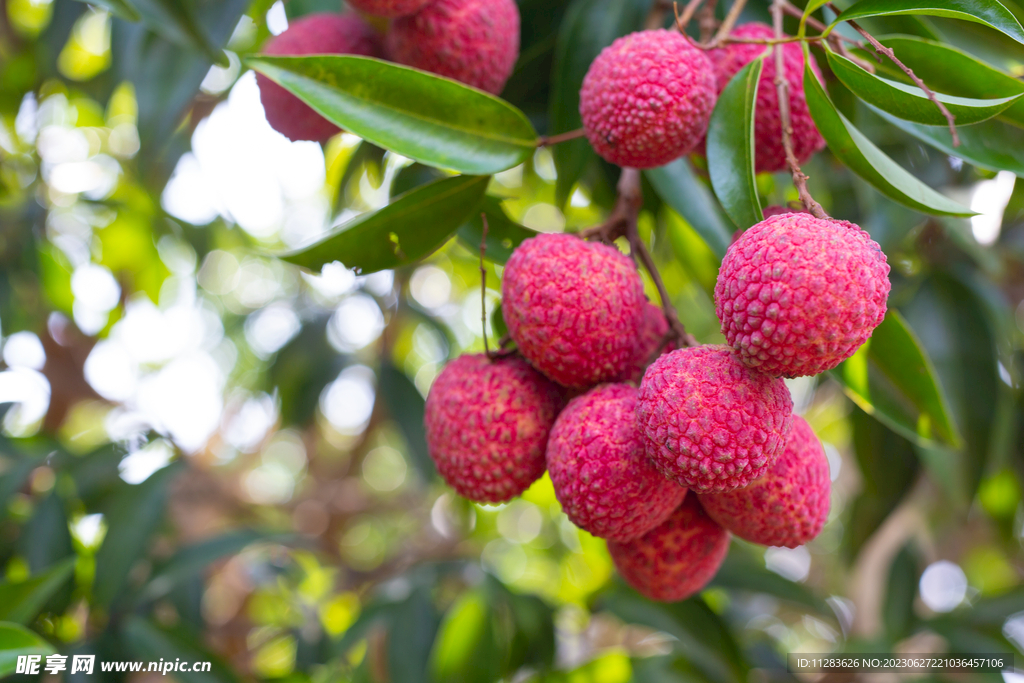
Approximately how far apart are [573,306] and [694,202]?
290mm

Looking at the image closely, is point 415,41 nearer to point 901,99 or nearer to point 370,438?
point 901,99

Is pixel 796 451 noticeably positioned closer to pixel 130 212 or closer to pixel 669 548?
pixel 669 548

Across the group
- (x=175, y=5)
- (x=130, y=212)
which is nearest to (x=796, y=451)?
(x=175, y=5)

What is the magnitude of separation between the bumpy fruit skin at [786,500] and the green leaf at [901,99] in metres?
0.29

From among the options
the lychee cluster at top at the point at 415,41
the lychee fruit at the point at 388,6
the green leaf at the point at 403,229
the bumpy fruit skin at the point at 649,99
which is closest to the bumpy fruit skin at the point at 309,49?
the lychee cluster at top at the point at 415,41

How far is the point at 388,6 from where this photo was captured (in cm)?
74

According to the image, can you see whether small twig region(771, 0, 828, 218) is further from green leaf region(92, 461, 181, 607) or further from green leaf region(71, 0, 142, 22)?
green leaf region(92, 461, 181, 607)

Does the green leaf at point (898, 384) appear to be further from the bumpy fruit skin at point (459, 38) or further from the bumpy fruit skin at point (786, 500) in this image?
the bumpy fruit skin at point (459, 38)

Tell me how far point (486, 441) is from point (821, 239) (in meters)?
0.35

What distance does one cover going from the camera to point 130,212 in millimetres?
1931

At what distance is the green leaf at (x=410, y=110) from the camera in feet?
2.11

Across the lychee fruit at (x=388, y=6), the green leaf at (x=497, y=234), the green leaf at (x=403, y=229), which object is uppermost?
the lychee fruit at (x=388, y=6)

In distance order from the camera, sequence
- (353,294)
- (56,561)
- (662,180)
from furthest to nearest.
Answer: (353,294) → (56,561) → (662,180)

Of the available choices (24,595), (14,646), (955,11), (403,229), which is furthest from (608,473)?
(24,595)
